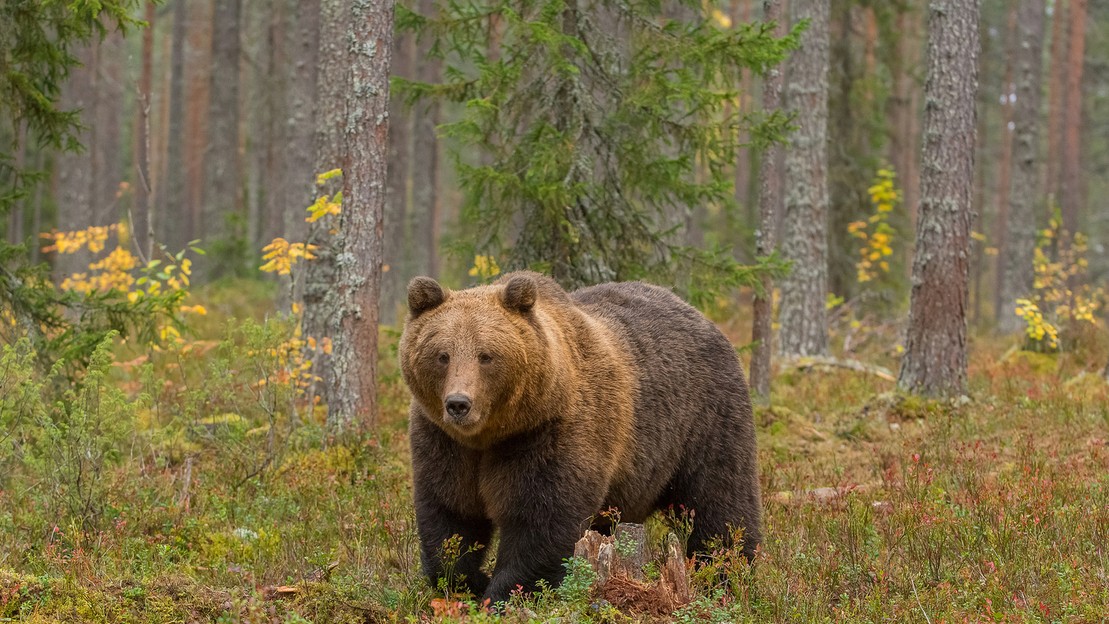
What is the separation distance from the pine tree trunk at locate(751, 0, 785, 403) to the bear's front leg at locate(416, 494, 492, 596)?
5892mm

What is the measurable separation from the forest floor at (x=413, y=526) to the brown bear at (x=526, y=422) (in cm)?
35

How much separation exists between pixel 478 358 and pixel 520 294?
50 cm

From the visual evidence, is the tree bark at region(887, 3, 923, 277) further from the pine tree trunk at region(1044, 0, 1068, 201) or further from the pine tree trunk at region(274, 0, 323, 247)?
the pine tree trunk at region(274, 0, 323, 247)

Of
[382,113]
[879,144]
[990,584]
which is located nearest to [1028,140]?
[879,144]

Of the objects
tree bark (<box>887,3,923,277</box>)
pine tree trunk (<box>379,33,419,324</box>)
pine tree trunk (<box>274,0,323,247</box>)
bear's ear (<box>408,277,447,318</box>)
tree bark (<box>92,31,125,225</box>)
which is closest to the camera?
bear's ear (<box>408,277,447,318</box>)

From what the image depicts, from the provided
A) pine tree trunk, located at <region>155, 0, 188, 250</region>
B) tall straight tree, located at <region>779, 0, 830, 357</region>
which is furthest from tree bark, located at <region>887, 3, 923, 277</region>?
pine tree trunk, located at <region>155, 0, 188, 250</region>

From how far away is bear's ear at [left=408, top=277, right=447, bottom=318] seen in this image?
585 cm

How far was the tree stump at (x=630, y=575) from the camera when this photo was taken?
5641mm

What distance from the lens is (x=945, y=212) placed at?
11.7 meters

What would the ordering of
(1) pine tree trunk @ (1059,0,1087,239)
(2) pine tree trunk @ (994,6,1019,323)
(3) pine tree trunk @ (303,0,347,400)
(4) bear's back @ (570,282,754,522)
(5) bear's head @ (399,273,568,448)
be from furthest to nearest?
(2) pine tree trunk @ (994,6,1019,323) → (1) pine tree trunk @ (1059,0,1087,239) → (3) pine tree trunk @ (303,0,347,400) → (4) bear's back @ (570,282,754,522) → (5) bear's head @ (399,273,568,448)

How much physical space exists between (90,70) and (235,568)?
16.6 metres

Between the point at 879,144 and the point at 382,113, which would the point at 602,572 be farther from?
the point at 879,144

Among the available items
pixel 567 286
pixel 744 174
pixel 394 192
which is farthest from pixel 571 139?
pixel 744 174

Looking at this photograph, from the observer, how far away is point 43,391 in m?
8.99
